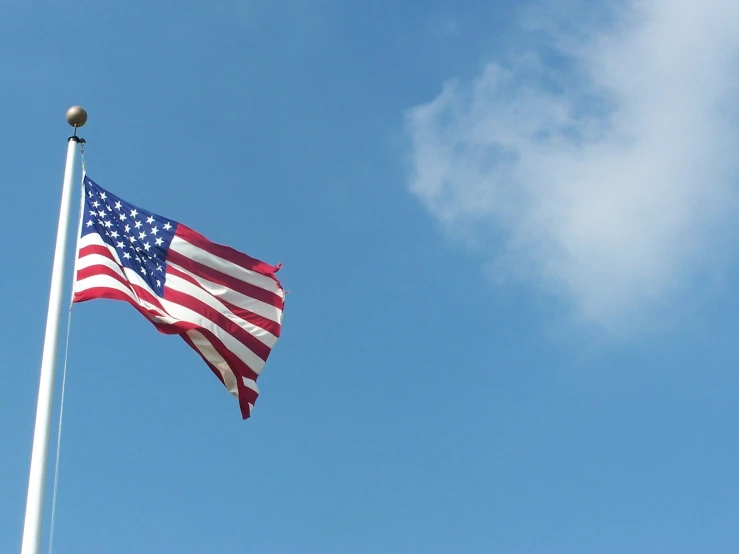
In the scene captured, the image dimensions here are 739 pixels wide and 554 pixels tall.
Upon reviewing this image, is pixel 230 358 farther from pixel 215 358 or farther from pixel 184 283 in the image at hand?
pixel 184 283

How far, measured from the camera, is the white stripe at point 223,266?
2162 centimetres

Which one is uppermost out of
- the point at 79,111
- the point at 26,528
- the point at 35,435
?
the point at 79,111

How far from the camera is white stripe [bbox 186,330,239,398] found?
67.9 feet

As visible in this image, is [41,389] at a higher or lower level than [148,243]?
lower

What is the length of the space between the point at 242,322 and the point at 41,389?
220 inches

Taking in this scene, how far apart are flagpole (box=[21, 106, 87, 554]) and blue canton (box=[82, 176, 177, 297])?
1309mm

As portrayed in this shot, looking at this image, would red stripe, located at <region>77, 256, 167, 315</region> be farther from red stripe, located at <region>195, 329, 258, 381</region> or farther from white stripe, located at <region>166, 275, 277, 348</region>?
red stripe, located at <region>195, 329, 258, 381</region>

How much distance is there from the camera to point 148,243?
69.5 ft

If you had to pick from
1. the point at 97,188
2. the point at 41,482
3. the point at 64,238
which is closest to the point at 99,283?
the point at 64,238

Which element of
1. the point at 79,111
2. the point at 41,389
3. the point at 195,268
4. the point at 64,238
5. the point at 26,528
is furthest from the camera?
the point at 195,268

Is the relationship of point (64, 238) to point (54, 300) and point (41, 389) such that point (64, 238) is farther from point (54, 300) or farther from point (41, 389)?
point (41, 389)

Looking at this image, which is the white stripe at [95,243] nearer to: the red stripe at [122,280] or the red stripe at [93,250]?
the red stripe at [93,250]

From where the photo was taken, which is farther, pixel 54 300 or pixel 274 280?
pixel 274 280

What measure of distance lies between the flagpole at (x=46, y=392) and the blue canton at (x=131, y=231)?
4.30 ft
